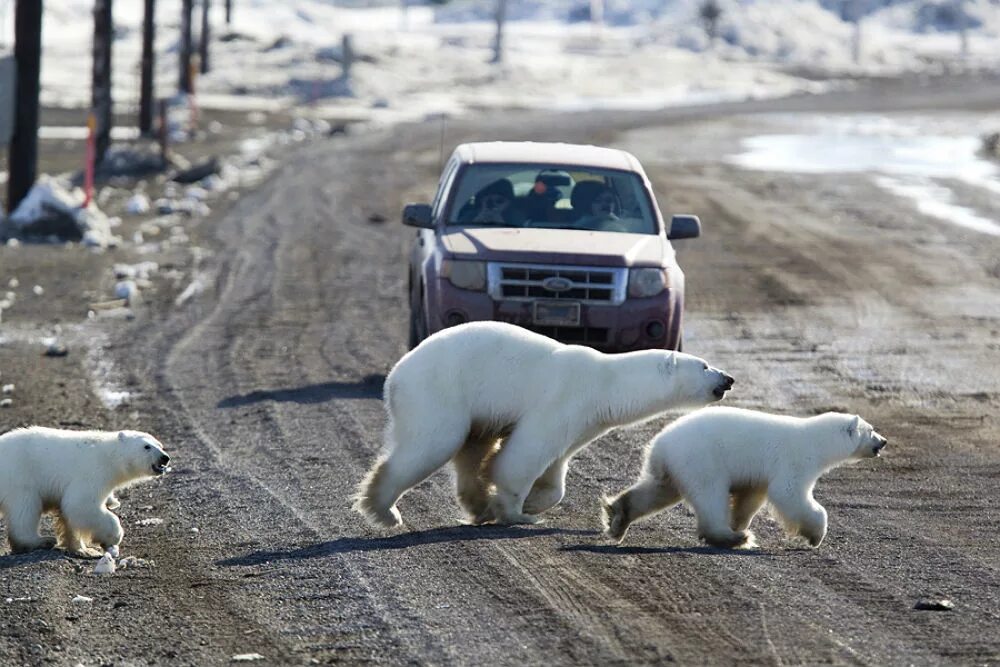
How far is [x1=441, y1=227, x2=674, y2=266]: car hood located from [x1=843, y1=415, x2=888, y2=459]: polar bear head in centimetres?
432

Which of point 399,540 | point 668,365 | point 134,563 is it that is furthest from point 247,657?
point 668,365

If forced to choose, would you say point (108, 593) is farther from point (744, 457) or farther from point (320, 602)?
point (744, 457)

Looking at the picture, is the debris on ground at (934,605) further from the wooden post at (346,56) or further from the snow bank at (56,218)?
the wooden post at (346,56)

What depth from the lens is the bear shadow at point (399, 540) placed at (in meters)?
8.41

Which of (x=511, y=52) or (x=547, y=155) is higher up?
(x=547, y=155)

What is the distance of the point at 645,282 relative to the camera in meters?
13.1

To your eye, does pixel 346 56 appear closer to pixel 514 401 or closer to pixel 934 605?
pixel 514 401

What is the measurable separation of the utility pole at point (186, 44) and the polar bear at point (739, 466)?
39524mm

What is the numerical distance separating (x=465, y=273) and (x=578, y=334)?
3.02ft

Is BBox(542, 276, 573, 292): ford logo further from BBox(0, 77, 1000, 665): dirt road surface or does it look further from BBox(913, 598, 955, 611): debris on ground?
BBox(913, 598, 955, 611): debris on ground

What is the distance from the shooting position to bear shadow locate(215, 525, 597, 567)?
8.41m

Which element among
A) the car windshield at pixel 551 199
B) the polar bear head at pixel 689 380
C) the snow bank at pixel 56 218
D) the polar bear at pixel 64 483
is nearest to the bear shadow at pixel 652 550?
the polar bear head at pixel 689 380

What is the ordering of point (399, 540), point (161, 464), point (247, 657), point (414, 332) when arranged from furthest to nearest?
point (414, 332) → point (161, 464) → point (399, 540) → point (247, 657)

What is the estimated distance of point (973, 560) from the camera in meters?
8.65
